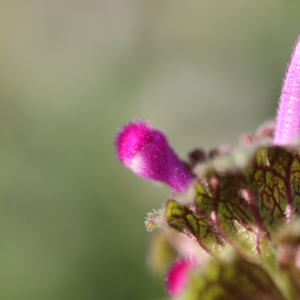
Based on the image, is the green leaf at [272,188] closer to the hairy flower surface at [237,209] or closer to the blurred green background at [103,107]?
the hairy flower surface at [237,209]

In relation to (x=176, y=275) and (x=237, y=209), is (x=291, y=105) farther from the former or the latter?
(x=176, y=275)

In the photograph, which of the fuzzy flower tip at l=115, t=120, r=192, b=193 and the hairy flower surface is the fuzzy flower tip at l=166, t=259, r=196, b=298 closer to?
the hairy flower surface

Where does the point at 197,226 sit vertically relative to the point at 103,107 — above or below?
below

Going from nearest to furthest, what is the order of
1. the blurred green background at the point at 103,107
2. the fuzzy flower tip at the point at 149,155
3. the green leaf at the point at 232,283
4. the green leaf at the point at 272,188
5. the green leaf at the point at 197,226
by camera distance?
the green leaf at the point at 232,283
the green leaf at the point at 272,188
the green leaf at the point at 197,226
the fuzzy flower tip at the point at 149,155
the blurred green background at the point at 103,107

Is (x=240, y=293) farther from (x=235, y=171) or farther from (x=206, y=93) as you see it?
(x=206, y=93)

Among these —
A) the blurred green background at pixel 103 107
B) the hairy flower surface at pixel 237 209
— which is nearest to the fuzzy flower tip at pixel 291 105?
the hairy flower surface at pixel 237 209

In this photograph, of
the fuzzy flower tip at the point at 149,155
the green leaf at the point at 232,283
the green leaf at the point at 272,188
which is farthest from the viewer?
the fuzzy flower tip at the point at 149,155

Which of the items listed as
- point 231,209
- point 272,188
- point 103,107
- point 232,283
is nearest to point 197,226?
point 231,209
